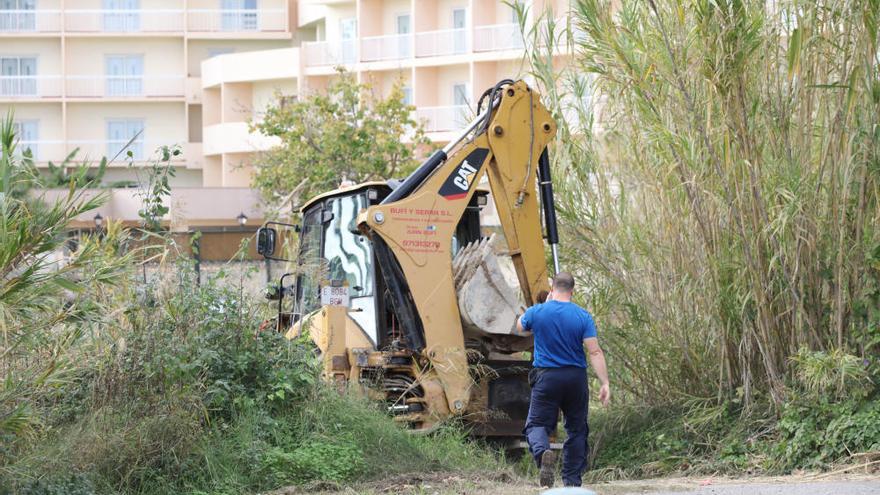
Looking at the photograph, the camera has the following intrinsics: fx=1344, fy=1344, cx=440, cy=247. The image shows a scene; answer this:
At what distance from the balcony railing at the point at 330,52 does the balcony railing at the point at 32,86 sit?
1258cm

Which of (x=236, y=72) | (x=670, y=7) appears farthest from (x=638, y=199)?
(x=236, y=72)

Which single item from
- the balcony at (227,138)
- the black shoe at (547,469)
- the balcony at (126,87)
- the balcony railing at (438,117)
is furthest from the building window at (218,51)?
the black shoe at (547,469)

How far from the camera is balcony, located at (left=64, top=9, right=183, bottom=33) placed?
56969 millimetres

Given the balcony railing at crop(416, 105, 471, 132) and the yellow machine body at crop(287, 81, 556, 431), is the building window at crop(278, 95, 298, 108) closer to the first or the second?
the balcony railing at crop(416, 105, 471, 132)

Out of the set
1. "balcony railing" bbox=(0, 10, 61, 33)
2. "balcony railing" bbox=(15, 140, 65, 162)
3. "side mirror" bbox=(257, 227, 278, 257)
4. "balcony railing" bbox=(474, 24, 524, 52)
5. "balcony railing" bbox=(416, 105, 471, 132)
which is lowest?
"side mirror" bbox=(257, 227, 278, 257)

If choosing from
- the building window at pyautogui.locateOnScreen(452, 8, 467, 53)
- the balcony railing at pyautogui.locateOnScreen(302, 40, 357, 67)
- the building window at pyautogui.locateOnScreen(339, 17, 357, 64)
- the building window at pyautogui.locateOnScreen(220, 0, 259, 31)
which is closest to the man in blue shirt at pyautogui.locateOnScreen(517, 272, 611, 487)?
the building window at pyautogui.locateOnScreen(452, 8, 467, 53)

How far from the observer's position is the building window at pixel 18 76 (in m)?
56.3

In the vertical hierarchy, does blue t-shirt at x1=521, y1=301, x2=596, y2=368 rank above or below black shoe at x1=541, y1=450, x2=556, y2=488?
above

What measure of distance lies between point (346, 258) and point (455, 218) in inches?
53.8

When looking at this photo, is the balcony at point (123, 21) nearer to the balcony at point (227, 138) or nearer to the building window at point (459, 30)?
the balcony at point (227, 138)

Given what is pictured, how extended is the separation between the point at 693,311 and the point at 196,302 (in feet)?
15.7

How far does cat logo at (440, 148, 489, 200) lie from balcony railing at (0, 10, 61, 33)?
4750cm

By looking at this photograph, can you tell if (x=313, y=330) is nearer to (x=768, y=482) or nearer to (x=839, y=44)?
(x=768, y=482)

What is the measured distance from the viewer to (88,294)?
10781 mm
